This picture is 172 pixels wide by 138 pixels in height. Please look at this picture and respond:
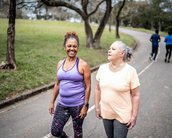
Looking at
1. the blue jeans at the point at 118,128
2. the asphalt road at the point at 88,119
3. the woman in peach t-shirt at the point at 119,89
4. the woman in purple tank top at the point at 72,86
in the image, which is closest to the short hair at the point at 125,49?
the woman in peach t-shirt at the point at 119,89

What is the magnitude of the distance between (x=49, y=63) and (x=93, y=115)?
6.67 m

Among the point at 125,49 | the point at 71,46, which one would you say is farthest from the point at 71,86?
the point at 125,49

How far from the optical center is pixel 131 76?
409 centimetres

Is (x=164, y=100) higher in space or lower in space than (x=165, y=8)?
lower

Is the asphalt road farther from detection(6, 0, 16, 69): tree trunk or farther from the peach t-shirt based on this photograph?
the peach t-shirt

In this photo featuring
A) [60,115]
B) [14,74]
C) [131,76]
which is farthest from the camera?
[14,74]

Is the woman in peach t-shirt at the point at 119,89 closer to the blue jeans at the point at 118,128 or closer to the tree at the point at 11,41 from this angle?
the blue jeans at the point at 118,128

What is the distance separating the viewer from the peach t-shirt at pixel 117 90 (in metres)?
4.09

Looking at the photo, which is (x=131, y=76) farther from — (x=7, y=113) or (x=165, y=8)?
(x=165, y=8)

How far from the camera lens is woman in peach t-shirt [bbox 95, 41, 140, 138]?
4.10 meters

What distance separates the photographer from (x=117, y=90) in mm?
4113

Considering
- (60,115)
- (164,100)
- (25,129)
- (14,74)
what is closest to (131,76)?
(60,115)

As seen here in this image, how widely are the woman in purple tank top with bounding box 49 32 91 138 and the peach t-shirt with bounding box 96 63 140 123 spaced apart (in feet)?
1.57

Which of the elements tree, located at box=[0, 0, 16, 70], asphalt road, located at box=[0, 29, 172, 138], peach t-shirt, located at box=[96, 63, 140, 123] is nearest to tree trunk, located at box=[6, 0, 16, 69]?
tree, located at box=[0, 0, 16, 70]
